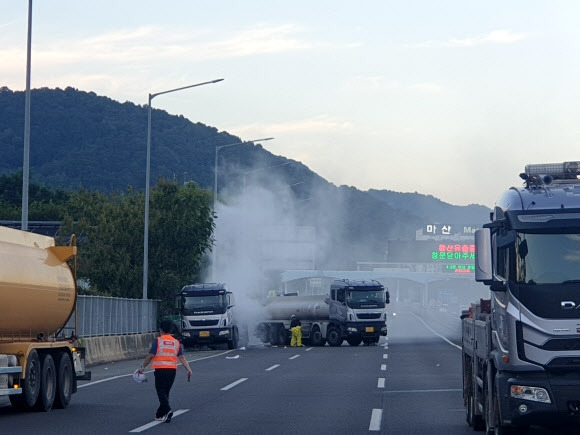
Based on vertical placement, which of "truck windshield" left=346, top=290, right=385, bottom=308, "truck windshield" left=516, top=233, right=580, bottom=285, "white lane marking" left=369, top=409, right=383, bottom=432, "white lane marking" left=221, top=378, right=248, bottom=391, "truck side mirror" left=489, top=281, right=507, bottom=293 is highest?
"truck windshield" left=516, top=233, right=580, bottom=285

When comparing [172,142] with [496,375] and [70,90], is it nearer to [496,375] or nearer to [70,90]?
[70,90]

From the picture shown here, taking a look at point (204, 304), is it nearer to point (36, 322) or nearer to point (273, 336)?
point (273, 336)

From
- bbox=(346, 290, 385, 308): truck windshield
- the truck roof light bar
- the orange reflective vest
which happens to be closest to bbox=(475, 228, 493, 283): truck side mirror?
the truck roof light bar

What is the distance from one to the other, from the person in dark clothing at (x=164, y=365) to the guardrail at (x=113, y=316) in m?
13.9

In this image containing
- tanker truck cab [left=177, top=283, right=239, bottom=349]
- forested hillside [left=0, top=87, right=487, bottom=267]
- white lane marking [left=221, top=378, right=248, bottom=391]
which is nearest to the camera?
white lane marking [left=221, top=378, right=248, bottom=391]

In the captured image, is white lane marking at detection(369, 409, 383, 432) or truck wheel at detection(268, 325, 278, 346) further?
truck wheel at detection(268, 325, 278, 346)

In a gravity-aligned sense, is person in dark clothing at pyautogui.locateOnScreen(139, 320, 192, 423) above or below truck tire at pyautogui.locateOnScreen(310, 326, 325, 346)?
above

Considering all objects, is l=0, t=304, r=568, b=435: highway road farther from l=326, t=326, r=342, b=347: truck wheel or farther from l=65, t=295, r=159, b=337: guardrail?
l=326, t=326, r=342, b=347: truck wheel

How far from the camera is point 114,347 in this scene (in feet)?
128

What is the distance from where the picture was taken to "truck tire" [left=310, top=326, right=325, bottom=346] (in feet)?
181

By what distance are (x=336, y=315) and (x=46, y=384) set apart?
114ft

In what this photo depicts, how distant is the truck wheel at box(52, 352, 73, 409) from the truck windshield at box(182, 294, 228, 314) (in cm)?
2949

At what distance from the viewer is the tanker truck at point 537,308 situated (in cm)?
1260

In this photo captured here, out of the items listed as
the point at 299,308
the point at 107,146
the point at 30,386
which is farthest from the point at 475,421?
the point at 107,146
